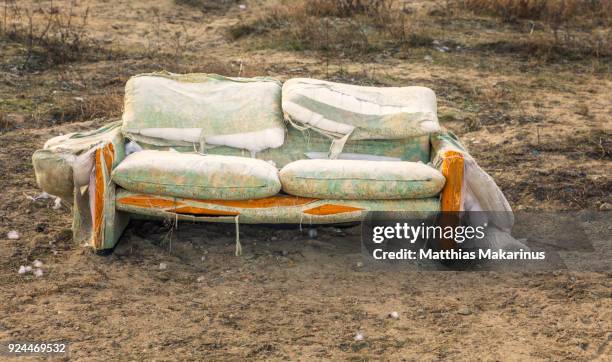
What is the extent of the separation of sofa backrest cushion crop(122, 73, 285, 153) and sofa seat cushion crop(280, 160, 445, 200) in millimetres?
655

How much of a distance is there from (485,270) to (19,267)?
266cm

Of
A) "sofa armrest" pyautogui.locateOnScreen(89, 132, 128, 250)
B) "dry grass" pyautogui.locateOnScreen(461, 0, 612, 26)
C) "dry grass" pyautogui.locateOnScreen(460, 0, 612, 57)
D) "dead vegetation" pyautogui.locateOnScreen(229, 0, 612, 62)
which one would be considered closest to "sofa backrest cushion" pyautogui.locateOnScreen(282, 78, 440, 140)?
"sofa armrest" pyautogui.locateOnScreen(89, 132, 128, 250)

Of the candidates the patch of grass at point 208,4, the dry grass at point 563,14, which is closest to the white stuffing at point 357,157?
the dry grass at point 563,14

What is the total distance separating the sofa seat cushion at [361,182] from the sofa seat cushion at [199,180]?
123mm

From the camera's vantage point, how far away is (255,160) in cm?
504

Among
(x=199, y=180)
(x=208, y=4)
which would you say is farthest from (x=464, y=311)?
(x=208, y=4)

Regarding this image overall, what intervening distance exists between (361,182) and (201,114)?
4.07 ft

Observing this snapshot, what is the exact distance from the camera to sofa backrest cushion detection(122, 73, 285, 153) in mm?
5324

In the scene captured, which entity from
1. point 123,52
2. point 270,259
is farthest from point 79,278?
point 123,52

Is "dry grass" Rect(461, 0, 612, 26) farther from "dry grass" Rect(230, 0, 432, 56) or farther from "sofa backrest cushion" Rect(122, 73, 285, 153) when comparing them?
"sofa backrest cushion" Rect(122, 73, 285, 153)

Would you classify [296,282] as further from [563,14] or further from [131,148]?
[563,14]

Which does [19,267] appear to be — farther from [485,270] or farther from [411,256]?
[485,270]

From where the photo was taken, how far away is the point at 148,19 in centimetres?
1000

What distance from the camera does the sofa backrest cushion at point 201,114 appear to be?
532cm
